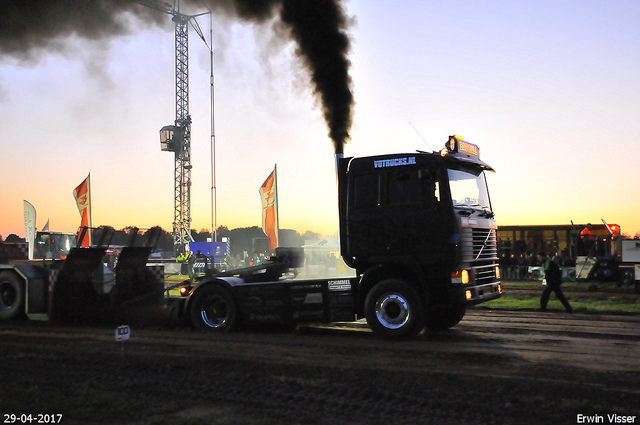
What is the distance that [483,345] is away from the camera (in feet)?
27.9

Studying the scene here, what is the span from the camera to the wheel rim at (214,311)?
10.5m

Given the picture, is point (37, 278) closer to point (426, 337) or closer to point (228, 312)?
point (228, 312)

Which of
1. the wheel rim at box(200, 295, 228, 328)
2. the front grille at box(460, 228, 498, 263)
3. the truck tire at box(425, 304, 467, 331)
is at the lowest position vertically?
the truck tire at box(425, 304, 467, 331)

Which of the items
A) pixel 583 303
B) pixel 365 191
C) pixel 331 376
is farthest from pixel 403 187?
pixel 583 303

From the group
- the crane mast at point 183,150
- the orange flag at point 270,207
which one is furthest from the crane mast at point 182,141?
the orange flag at point 270,207

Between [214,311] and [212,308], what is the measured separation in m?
0.07

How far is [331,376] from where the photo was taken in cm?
654

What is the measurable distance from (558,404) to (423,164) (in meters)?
4.67

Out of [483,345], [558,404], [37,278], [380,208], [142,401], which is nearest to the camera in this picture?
[558,404]

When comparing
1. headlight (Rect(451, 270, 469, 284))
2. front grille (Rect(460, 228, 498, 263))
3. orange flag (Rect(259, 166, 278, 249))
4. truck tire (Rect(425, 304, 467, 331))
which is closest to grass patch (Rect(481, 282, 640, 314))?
truck tire (Rect(425, 304, 467, 331))

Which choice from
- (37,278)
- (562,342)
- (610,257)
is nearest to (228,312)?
(37,278)

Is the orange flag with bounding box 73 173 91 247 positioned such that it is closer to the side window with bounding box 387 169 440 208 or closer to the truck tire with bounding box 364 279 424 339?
the truck tire with bounding box 364 279 424 339

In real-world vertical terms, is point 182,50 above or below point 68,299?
above

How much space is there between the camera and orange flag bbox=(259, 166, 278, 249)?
2370cm
